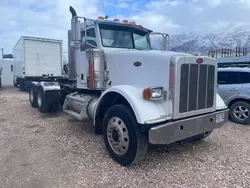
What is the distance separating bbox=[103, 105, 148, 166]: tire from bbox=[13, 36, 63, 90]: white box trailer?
10541 millimetres

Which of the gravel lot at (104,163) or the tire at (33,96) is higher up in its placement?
the tire at (33,96)

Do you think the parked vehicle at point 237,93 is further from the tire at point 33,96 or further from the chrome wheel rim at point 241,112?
the tire at point 33,96

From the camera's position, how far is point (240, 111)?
21.6 ft

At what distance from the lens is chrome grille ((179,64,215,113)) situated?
3480 millimetres

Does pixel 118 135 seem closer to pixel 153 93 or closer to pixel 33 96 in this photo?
pixel 153 93

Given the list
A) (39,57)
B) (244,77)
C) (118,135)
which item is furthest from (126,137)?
(39,57)

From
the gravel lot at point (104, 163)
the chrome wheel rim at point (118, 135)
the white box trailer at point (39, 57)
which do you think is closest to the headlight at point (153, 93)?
the chrome wheel rim at point (118, 135)

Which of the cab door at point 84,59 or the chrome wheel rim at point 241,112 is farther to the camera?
the chrome wheel rim at point 241,112

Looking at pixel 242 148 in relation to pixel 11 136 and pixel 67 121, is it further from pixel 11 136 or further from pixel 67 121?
pixel 11 136

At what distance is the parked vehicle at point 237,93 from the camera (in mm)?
6496

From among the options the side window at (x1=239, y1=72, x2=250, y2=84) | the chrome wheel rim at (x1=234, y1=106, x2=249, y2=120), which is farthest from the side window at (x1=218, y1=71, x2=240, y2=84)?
the chrome wheel rim at (x1=234, y1=106, x2=249, y2=120)

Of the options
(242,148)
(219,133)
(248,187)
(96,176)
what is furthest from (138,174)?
(219,133)

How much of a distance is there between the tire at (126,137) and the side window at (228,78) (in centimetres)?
470

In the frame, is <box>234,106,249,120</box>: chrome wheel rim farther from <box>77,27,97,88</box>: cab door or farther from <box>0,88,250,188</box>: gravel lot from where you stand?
<box>77,27,97,88</box>: cab door
